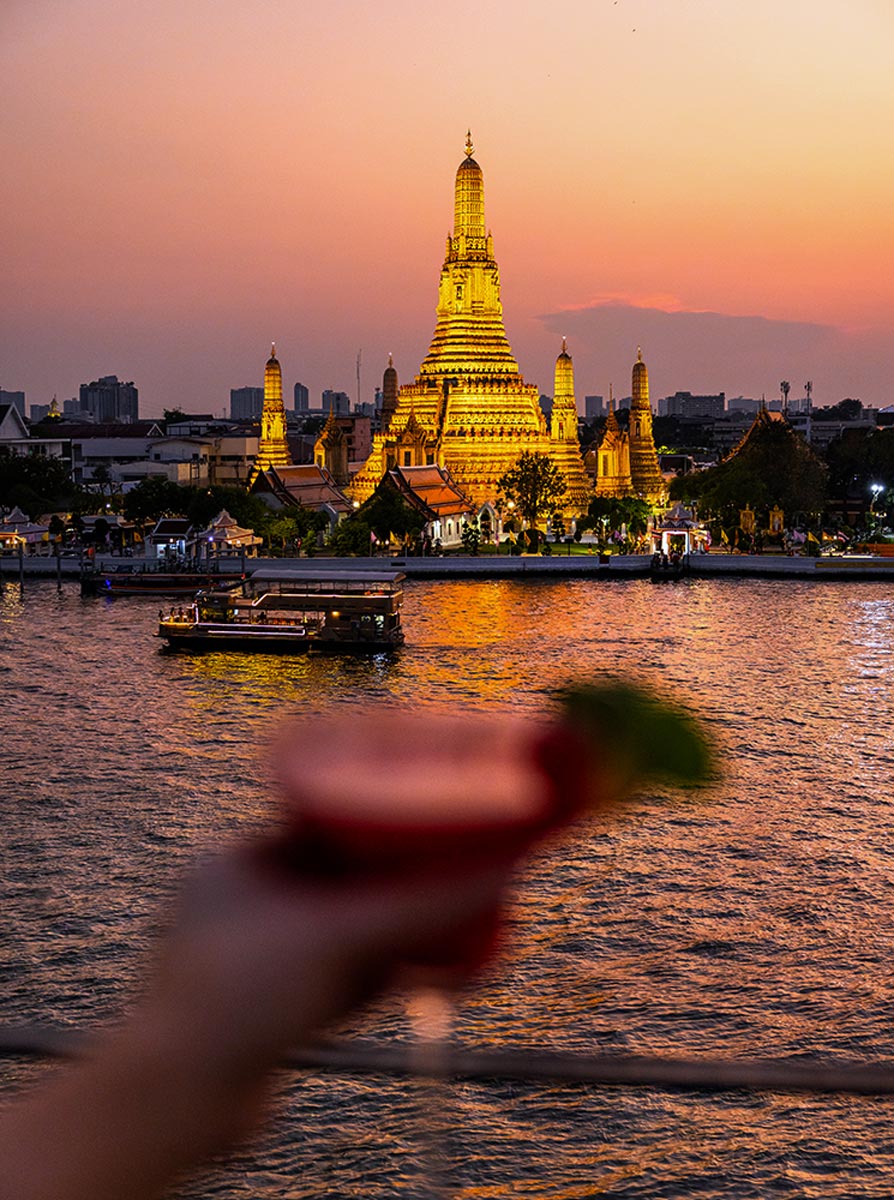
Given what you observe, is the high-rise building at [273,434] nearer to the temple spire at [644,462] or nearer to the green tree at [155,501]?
Answer: the green tree at [155,501]

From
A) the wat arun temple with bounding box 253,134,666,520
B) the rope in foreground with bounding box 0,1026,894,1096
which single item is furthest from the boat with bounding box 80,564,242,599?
the rope in foreground with bounding box 0,1026,894,1096

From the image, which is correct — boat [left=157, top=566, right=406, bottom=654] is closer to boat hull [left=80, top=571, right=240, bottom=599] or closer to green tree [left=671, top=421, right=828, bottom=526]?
boat hull [left=80, top=571, right=240, bottom=599]

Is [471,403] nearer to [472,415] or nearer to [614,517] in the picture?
[472,415]

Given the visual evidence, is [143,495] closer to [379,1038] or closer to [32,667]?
[32,667]

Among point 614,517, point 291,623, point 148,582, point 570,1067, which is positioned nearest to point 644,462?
point 614,517

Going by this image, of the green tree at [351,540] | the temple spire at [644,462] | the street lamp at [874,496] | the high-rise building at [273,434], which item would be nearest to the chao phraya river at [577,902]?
the green tree at [351,540]

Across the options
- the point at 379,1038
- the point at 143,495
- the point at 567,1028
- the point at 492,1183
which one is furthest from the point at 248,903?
the point at 143,495
